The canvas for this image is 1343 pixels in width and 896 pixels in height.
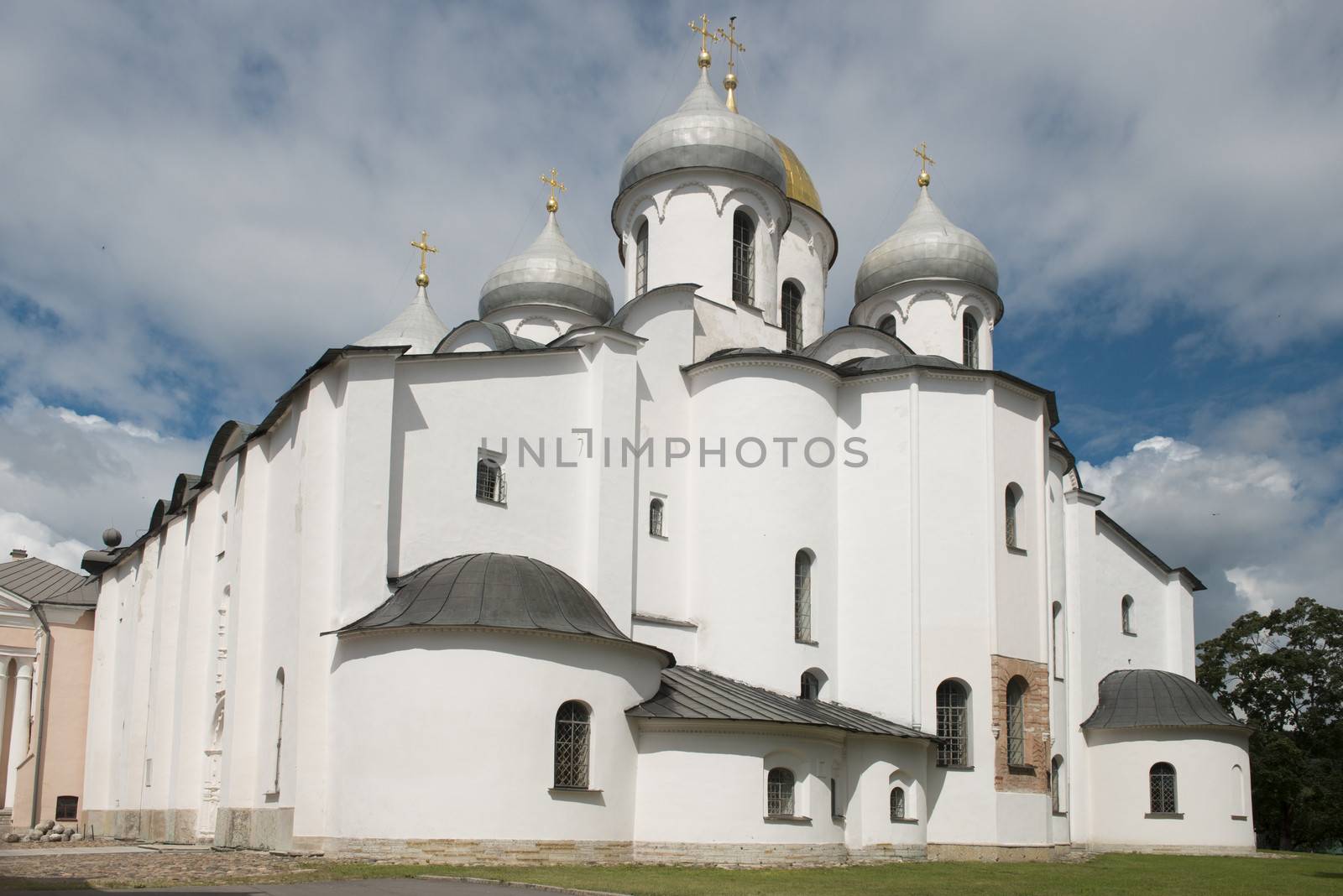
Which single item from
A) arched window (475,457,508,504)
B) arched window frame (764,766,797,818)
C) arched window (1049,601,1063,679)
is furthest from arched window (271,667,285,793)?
arched window (1049,601,1063,679)

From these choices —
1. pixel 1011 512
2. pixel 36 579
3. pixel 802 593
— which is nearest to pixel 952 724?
pixel 802 593

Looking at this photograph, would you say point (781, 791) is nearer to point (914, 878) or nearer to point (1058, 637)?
point (914, 878)

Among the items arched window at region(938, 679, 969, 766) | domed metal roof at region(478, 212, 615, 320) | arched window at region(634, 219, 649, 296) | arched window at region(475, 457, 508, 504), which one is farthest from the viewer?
domed metal roof at region(478, 212, 615, 320)

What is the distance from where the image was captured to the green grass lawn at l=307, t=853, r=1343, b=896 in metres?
14.5

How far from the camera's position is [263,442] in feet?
74.5

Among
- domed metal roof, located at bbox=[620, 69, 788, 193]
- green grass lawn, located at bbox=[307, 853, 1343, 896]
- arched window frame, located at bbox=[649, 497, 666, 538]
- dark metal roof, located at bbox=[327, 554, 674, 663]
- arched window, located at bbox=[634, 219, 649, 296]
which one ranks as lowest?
green grass lawn, located at bbox=[307, 853, 1343, 896]

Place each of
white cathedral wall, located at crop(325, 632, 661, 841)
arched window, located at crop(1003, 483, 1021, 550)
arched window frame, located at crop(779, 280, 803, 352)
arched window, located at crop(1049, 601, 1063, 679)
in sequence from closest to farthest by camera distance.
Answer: white cathedral wall, located at crop(325, 632, 661, 841), arched window, located at crop(1003, 483, 1021, 550), arched window, located at crop(1049, 601, 1063, 679), arched window frame, located at crop(779, 280, 803, 352)

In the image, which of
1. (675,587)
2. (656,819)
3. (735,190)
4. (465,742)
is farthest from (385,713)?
(735,190)

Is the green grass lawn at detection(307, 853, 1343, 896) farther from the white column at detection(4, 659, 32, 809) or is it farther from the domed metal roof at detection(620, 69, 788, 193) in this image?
the white column at detection(4, 659, 32, 809)

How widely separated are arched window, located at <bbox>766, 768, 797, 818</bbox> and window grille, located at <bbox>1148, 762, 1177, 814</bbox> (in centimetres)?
1090

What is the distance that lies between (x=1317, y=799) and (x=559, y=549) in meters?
28.4

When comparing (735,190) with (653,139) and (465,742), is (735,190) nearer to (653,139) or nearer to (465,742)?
(653,139)

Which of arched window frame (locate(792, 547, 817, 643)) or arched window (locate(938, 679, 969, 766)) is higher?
arched window frame (locate(792, 547, 817, 643))

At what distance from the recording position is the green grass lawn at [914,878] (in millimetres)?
14523
